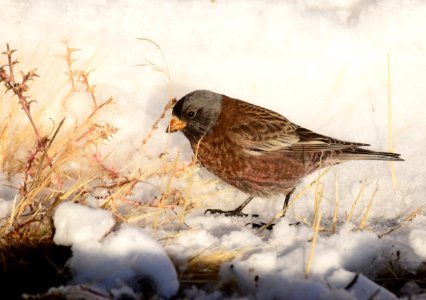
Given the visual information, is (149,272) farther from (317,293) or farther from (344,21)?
(344,21)

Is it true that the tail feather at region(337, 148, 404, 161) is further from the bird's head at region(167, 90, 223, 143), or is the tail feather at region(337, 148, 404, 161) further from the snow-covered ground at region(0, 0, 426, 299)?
the bird's head at region(167, 90, 223, 143)

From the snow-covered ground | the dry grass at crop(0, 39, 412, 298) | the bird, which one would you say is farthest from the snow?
the bird

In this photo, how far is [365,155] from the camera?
15.2 feet

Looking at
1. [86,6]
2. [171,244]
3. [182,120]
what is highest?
[86,6]

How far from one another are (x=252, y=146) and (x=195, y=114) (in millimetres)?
502

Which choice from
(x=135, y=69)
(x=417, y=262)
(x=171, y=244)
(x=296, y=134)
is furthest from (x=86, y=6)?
(x=417, y=262)

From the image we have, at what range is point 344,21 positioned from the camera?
5.62m

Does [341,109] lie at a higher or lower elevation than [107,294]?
higher

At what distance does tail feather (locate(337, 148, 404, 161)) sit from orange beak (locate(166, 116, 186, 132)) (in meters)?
1.23

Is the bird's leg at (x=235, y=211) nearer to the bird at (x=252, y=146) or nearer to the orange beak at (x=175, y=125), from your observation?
the bird at (x=252, y=146)

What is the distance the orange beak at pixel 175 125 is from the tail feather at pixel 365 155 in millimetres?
1232

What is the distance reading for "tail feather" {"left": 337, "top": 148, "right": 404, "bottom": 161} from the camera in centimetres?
451

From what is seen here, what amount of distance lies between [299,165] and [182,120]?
97 centimetres

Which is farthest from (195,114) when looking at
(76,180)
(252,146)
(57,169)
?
(57,169)
